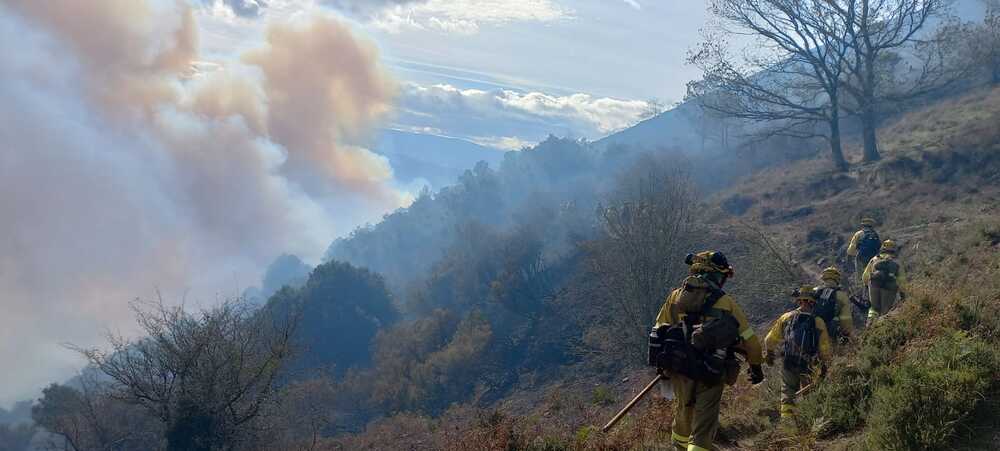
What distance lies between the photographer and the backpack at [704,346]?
5.25 meters

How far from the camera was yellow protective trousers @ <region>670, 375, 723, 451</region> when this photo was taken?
5352 mm

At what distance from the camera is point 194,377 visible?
14234mm

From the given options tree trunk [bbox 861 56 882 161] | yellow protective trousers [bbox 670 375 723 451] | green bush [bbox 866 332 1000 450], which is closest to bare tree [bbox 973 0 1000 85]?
tree trunk [bbox 861 56 882 161]

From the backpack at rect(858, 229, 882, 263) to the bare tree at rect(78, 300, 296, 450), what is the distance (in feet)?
42.3

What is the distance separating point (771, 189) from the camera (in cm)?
3075

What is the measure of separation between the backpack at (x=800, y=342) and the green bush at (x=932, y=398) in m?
1.40

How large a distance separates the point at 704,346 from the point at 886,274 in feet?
20.6

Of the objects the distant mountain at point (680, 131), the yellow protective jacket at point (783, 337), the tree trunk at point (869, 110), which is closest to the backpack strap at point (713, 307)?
the yellow protective jacket at point (783, 337)

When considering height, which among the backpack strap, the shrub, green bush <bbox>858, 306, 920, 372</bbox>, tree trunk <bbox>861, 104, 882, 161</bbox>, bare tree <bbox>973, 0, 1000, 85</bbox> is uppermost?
bare tree <bbox>973, 0, 1000, 85</bbox>

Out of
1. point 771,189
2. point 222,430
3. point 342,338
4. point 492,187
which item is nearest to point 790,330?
point 222,430

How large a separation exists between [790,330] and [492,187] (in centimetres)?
7626

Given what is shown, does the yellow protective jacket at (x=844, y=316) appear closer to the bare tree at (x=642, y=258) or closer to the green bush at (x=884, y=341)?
the green bush at (x=884, y=341)

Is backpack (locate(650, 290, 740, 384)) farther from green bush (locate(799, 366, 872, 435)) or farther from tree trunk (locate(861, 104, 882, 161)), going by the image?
tree trunk (locate(861, 104, 882, 161))

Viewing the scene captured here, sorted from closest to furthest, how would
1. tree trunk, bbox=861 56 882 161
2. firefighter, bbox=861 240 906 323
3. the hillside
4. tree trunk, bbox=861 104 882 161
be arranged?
the hillside
firefighter, bbox=861 240 906 323
tree trunk, bbox=861 56 882 161
tree trunk, bbox=861 104 882 161
